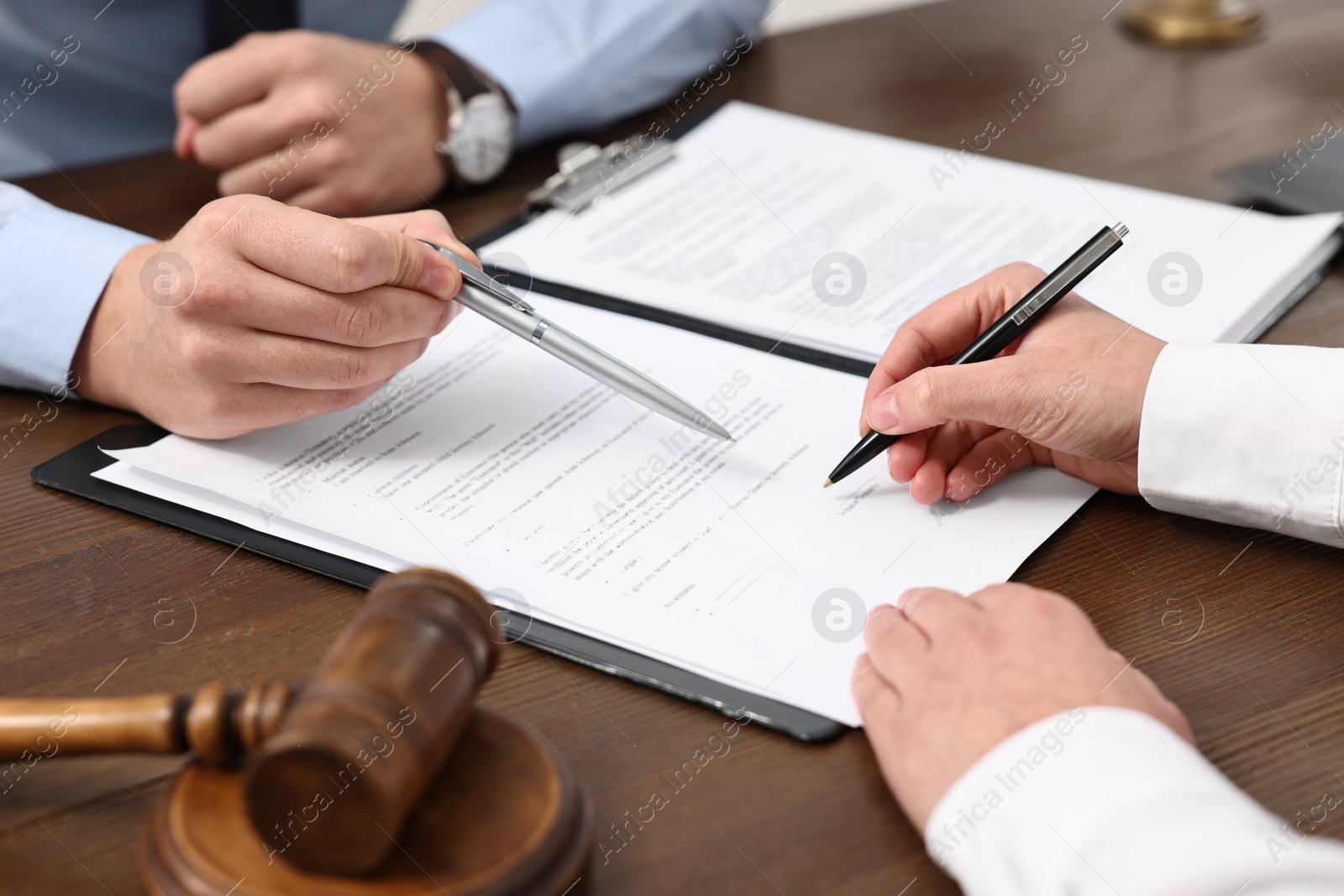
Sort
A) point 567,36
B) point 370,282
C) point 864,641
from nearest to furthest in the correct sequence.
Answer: point 864,641
point 370,282
point 567,36

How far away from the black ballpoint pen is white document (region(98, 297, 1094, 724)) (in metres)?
0.08

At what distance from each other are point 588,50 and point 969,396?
933mm

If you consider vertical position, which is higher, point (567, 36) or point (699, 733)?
point (567, 36)

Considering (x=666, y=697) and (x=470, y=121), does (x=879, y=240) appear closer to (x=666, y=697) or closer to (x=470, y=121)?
(x=470, y=121)

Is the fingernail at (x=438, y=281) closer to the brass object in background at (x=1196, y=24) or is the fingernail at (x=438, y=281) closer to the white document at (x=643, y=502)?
the white document at (x=643, y=502)

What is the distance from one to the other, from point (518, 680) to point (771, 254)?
2.11 ft

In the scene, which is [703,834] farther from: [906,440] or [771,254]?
[771,254]

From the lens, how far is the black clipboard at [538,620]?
0.71 m

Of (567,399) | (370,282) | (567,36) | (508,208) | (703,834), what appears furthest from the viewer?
(567,36)

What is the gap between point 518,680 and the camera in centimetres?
74

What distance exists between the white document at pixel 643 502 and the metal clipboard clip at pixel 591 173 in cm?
34

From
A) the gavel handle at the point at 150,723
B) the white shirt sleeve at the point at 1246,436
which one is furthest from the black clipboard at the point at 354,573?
the white shirt sleeve at the point at 1246,436

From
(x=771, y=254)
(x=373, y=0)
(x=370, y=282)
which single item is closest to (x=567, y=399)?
(x=370, y=282)

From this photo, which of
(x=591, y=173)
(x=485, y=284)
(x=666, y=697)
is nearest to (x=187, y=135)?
(x=591, y=173)
